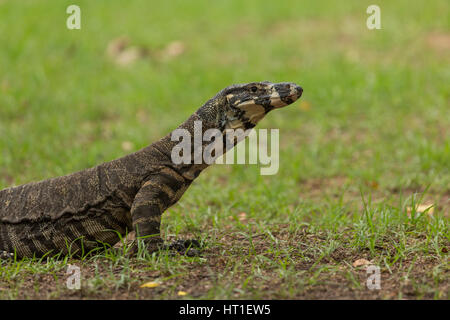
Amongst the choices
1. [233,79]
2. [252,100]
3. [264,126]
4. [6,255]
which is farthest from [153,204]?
[233,79]

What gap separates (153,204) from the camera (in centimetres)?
460

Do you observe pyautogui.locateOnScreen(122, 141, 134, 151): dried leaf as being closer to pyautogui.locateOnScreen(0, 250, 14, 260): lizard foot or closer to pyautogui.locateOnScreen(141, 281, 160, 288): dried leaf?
pyautogui.locateOnScreen(0, 250, 14, 260): lizard foot

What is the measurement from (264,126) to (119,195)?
17.2 ft

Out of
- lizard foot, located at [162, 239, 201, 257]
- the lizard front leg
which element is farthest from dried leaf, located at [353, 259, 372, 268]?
the lizard front leg

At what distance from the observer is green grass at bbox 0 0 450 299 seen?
→ 4332 mm

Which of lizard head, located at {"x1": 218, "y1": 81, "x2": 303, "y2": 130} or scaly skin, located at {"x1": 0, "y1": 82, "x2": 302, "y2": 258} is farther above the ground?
lizard head, located at {"x1": 218, "y1": 81, "x2": 303, "y2": 130}

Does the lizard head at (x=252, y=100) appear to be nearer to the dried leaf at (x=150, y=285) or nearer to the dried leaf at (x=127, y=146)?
the dried leaf at (x=150, y=285)

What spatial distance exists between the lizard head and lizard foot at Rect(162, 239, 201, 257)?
Answer: 37.3 inches

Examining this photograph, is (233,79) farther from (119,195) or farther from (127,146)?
(119,195)

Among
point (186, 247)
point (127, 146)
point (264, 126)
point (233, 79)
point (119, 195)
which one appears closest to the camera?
point (119, 195)

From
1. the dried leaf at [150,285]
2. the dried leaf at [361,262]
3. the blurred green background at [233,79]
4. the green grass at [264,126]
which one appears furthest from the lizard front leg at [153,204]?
the blurred green background at [233,79]

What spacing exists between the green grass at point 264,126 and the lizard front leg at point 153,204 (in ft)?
0.53

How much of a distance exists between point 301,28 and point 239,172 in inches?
235

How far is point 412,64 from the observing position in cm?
1109
